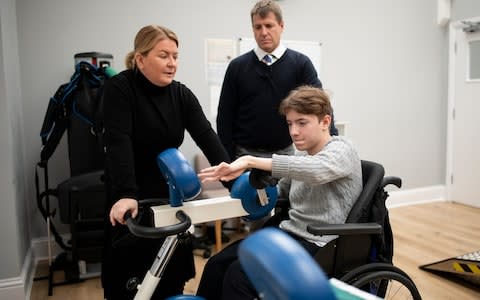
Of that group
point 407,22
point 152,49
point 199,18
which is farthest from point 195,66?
point 407,22

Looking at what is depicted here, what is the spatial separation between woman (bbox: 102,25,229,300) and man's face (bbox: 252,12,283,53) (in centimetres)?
70

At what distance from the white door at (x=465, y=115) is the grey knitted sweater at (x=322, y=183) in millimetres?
3372

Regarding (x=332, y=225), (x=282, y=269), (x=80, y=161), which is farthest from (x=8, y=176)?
(x=282, y=269)

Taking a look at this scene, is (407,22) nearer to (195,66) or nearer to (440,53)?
(440,53)

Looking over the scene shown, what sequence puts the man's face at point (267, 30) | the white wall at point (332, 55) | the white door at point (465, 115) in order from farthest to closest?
1. the white door at point (465, 115)
2. the white wall at point (332, 55)
3. the man's face at point (267, 30)

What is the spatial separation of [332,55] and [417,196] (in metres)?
1.81

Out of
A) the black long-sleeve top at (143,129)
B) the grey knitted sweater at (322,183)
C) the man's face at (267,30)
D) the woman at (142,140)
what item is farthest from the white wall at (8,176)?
the grey knitted sweater at (322,183)

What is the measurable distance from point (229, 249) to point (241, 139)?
2.57 ft

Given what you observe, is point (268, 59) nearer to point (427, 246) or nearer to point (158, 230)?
point (158, 230)

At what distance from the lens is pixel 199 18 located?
3.35m

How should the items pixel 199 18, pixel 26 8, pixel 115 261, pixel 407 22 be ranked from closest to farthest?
1. pixel 115 261
2. pixel 26 8
3. pixel 199 18
4. pixel 407 22

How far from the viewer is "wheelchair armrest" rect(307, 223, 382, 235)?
128 cm

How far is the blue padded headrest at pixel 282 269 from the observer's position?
47 cm

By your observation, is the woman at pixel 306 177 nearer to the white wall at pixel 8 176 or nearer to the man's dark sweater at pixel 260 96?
the man's dark sweater at pixel 260 96
